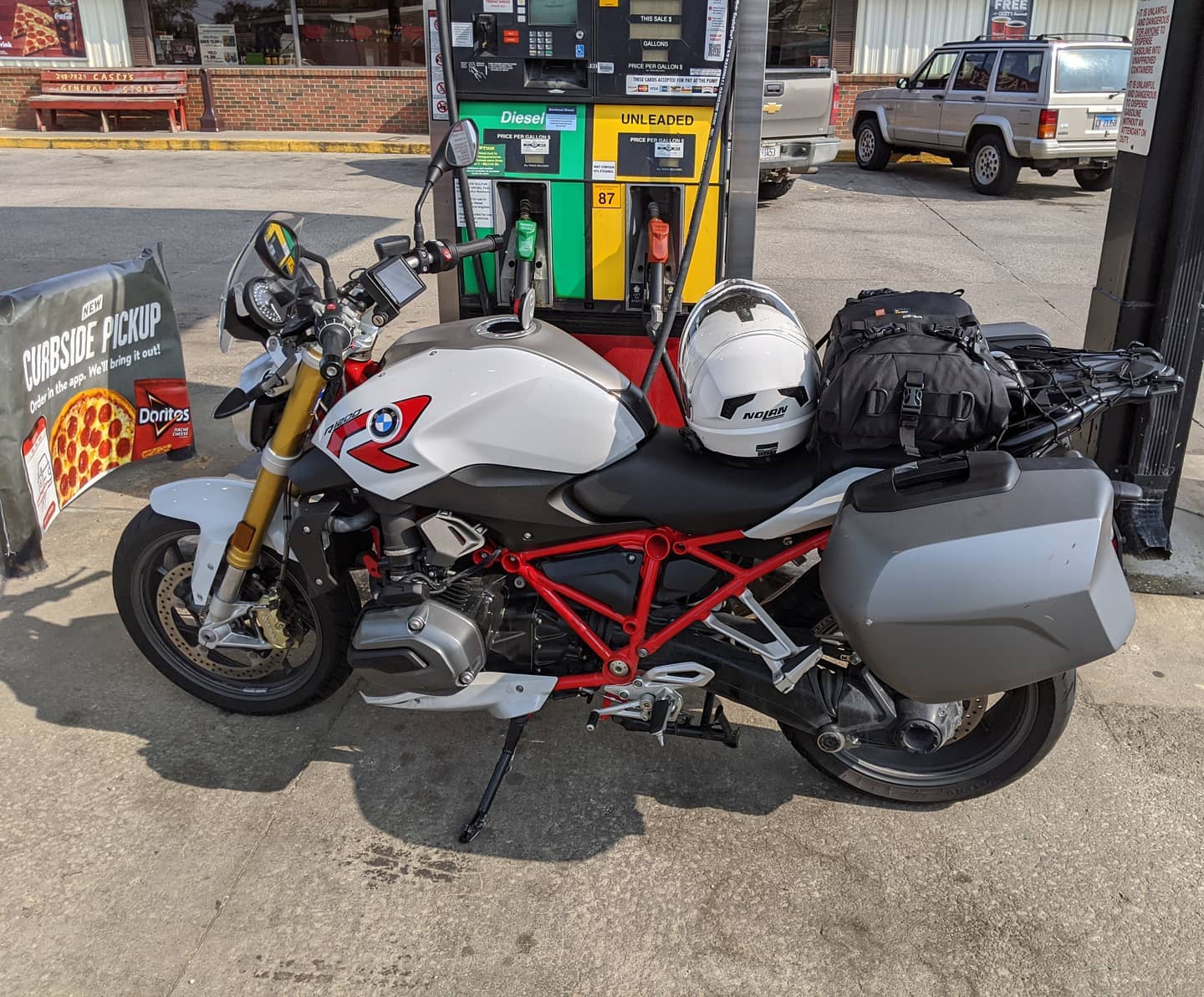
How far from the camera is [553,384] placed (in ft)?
8.07

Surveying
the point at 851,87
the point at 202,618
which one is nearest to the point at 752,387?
the point at 202,618

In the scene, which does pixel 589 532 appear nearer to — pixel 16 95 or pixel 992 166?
pixel 992 166

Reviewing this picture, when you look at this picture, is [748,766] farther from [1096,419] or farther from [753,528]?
[1096,419]

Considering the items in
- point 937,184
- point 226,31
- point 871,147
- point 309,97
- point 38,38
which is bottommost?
point 937,184

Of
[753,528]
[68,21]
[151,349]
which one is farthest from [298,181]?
[753,528]

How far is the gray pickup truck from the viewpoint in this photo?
1057 centimetres

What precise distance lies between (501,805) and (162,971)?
89cm

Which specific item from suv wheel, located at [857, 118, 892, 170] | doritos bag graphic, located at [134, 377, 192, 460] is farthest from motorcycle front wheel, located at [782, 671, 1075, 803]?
suv wheel, located at [857, 118, 892, 170]

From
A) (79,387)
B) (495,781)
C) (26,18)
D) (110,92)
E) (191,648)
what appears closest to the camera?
(495,781)

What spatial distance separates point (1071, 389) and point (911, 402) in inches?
19.9

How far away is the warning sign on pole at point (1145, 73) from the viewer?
361 centimetres

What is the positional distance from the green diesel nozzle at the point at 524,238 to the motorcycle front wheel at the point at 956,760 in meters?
2.38

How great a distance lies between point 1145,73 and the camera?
372 centimetres

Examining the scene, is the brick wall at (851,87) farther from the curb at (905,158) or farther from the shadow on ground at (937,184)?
the shadow on ground at (937,184)
